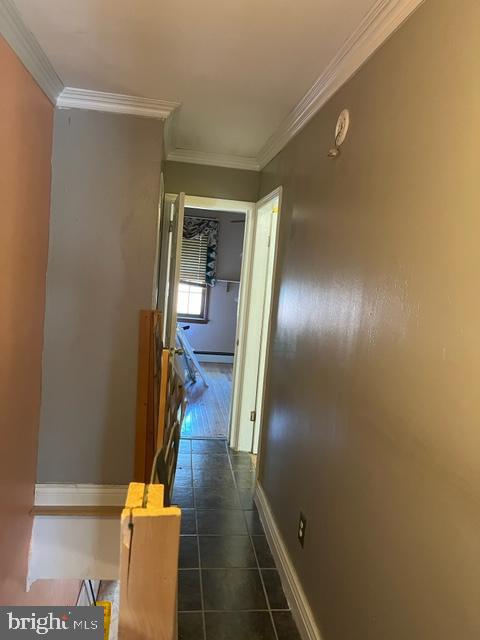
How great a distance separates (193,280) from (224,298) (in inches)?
23.8

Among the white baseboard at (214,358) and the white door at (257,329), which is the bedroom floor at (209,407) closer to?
the white door at (257,329)

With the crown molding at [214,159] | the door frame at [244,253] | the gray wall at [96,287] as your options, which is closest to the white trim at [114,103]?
the gray wall at [96,287]

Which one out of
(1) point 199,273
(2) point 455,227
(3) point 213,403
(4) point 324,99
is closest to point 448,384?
(2) point 455,227

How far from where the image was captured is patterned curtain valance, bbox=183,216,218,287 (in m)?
6.95

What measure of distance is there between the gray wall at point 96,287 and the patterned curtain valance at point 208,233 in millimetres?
4315

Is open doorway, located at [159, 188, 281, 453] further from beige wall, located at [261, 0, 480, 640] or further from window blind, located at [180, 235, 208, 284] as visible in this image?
beige wall, located at [261, 0, 480, 640]

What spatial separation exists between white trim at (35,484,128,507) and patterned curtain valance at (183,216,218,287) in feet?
15.4

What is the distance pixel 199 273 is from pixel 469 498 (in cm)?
637

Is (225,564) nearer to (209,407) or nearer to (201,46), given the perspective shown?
(201,46)

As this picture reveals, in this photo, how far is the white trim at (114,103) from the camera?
8.00ft

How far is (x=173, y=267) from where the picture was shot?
3.22 metres

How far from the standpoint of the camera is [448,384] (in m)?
1.04

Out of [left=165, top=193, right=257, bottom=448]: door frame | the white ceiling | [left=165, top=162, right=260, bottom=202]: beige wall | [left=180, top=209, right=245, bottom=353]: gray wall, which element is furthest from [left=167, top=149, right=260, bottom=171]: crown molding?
[left=180, top=209, right=245, bottom=353]: gray wall

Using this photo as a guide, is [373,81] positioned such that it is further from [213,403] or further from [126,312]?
[213,403]
